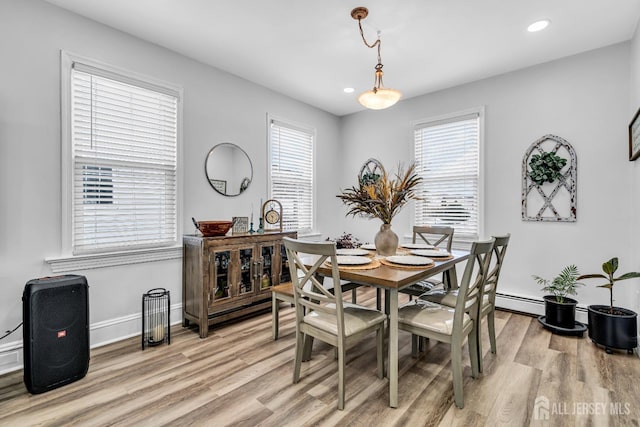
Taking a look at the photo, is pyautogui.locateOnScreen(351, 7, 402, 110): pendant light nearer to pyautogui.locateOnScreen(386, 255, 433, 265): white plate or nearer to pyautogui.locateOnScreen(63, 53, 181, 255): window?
pyautogui.locateOnScreen(386, 255, 433, 265): white plate

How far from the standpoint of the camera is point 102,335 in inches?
108

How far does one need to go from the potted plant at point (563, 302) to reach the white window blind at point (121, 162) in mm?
3857

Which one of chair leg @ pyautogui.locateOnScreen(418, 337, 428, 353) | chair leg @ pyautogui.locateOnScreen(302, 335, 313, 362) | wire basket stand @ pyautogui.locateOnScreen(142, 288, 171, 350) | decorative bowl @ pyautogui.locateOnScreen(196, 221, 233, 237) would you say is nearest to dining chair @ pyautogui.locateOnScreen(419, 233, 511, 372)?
chair leg @ pyautogui.locateOnScreen(418, 337, 428, 353)

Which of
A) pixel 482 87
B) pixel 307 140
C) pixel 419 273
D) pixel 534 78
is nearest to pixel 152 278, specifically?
pixel 419 273

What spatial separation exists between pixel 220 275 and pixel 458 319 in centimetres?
220

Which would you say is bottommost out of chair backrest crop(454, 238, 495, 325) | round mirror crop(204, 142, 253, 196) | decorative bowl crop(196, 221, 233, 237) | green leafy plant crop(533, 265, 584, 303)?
green leafy plant crop(533, 265, 584, 303)

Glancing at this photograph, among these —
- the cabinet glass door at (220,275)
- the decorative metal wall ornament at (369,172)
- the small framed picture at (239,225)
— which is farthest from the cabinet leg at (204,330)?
the decorative metal wall ornament at (369,172)

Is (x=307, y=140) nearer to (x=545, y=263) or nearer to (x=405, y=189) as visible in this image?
(x=405, y=189)

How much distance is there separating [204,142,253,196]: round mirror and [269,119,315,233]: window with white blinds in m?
0.43

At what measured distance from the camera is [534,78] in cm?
353

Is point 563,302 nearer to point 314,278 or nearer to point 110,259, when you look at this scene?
point 314,278

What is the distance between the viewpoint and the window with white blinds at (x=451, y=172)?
4.00 metres

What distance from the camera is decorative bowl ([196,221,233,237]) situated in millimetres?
3062

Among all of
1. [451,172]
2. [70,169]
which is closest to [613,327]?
[451,172]
